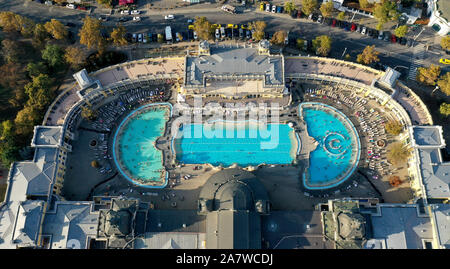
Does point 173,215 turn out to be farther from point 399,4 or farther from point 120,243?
point 399,4

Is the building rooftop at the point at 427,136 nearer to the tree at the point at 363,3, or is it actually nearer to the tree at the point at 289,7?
the tree at the point at 363,3

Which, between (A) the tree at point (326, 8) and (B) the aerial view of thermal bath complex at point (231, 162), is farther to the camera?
(A) the tree at point (326, 8)

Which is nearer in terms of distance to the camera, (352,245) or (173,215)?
(352,245)

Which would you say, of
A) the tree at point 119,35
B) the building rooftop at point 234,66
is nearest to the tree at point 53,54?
the tree at point 119,35

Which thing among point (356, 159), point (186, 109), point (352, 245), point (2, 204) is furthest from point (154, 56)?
point (352, 245)

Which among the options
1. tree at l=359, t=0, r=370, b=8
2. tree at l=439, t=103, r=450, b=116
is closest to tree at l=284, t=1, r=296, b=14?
tree at l=359, t=0, r=370, b=8
